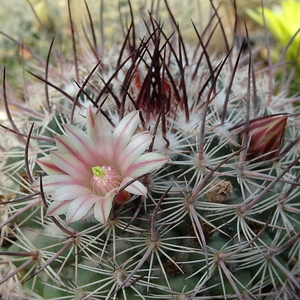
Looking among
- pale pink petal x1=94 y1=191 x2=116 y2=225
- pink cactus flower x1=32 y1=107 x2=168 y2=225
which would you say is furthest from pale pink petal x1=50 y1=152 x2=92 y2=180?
pale pink petal x1=94 y1=191 x2=116 y2=225

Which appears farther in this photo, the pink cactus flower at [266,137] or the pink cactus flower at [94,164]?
the pink cactus flower at [266,137]

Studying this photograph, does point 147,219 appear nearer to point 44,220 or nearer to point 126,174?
point 126,174

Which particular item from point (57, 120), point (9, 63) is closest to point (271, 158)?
point (57, 120)

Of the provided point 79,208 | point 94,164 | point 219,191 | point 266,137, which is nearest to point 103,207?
point 79,208

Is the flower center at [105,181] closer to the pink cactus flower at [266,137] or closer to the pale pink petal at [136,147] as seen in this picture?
the pale pink petal at [136,147]

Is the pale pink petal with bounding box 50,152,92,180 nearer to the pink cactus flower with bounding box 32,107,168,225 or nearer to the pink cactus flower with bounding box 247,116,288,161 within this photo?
the pink cactus flower with bounding box 32,107,168,225

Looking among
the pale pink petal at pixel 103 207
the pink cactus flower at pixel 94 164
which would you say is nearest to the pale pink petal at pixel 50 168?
the pink cactus flower at pixel 94 164
